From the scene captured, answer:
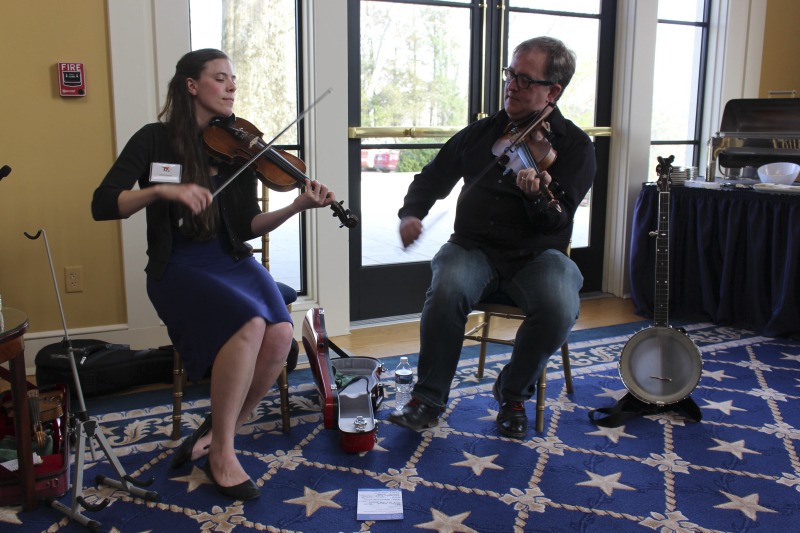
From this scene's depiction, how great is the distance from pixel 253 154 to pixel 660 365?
1.45 meters

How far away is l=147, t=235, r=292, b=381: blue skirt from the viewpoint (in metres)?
1.92

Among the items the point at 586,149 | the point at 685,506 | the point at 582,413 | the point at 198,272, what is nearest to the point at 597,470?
the point at 685,506

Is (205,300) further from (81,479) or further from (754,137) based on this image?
(754,137)

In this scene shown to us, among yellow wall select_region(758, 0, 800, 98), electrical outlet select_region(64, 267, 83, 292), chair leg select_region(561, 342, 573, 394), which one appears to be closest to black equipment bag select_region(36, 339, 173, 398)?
electrical outlet select_region(64, 267, 83, 292)

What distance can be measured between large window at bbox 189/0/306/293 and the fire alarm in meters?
0.48

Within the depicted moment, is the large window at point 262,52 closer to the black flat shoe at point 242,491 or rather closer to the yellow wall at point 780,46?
the black flat shoe at point 242,491

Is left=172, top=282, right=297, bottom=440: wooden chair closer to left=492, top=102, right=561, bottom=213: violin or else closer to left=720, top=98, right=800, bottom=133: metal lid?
left=492, top=102, right=561, bottom=213: violin

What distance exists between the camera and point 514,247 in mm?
2330

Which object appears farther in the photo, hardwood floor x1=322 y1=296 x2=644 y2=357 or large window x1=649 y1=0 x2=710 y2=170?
large window x1=649 y1=0 x2=710 y2=170

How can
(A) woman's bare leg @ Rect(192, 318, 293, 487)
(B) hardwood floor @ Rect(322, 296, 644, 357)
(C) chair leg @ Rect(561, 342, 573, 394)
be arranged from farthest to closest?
1. (B) hardwood floor @ Rect(322, 296, 644, 357)
2. (C) chair leg @ Rect(561, 342, 573, 394)
3. (A) woman's bare leg @ Rect(192, 318, 293, 487)

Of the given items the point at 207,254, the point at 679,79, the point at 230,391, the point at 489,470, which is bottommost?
the point at 489,470

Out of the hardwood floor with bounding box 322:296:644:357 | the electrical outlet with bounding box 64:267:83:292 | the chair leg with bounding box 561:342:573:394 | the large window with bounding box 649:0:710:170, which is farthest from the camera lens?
the large window with bounding box 649:0:710:170

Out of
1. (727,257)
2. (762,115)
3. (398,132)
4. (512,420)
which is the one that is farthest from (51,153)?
(762,115)

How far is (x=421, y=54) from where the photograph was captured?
11.2 ft
